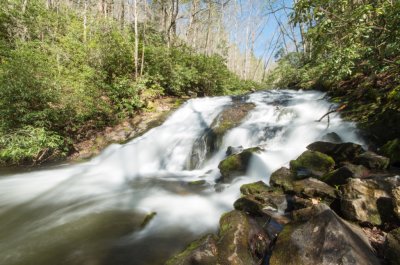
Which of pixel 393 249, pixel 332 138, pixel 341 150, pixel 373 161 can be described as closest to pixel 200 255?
pixel 393 249

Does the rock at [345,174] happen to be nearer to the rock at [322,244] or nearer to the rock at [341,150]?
the rock at [341,150]

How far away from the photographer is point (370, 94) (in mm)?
8062

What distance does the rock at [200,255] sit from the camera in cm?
319

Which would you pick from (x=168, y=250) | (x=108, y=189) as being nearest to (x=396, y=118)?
(x=168, y=250)

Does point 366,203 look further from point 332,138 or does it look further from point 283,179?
point 332,138

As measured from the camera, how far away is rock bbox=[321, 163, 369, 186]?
481cm

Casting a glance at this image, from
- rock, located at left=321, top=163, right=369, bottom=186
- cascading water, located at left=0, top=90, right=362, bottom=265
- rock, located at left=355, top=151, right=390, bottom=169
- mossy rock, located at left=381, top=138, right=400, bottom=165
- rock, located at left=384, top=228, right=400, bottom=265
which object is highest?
mossy rock, located at left=381, top=138, right=400, bottom=165

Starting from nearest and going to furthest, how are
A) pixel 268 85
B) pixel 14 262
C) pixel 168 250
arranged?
pixel 14 262 < pixel 168 250 < pixel 268 85

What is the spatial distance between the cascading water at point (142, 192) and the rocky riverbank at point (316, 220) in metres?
0.94

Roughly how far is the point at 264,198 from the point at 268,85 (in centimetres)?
2335

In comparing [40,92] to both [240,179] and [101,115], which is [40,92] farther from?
[240,179]

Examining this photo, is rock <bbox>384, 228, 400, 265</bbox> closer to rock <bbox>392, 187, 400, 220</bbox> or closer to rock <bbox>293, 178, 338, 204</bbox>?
rock <bbox>392, 187, 400, 220</bbox>

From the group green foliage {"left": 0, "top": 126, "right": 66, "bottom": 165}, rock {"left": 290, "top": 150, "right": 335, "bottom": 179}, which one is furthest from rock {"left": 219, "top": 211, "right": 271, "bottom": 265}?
green foliage {"left": 0, "top": 126, "right": 66, "bottom": 165}

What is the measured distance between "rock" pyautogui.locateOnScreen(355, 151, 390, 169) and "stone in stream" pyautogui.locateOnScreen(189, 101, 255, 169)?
4410 mm
